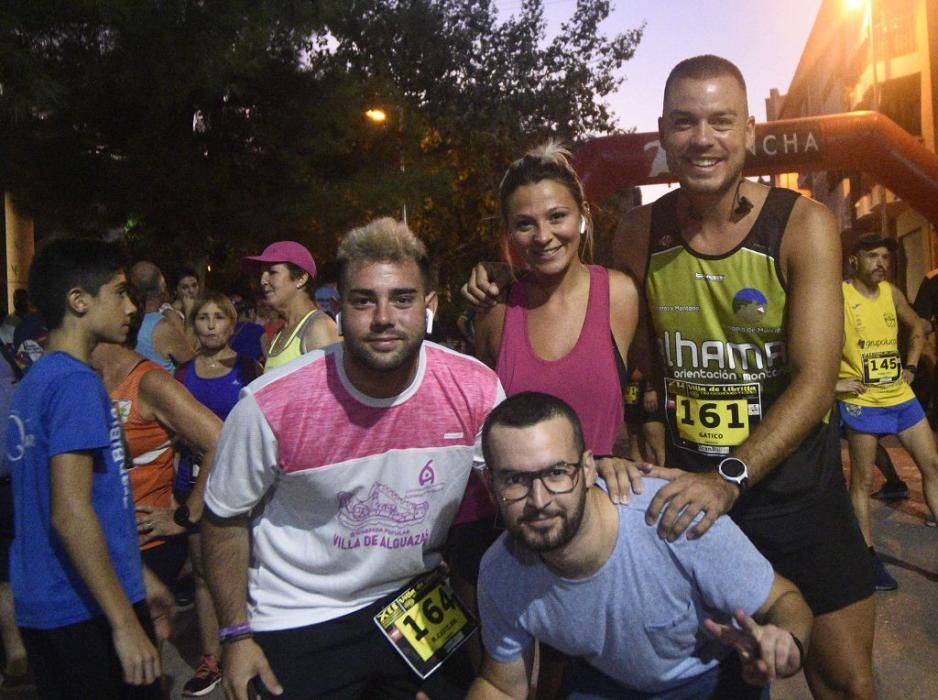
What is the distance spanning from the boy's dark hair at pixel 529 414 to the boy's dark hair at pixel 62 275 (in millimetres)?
1342

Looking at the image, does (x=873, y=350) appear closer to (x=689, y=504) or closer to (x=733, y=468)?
(x=733, y=468)

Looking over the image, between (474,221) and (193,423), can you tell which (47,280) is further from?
(474,221)

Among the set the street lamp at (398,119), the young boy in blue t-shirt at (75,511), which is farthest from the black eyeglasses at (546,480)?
the street lamp at (398,119)

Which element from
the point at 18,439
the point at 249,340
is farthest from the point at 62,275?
the point at 249,340

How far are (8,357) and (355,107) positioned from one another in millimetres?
14518

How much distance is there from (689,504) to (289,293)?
3553 mm

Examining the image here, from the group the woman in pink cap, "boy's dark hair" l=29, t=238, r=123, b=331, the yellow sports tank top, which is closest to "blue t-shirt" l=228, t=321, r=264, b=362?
the woman in pink cap

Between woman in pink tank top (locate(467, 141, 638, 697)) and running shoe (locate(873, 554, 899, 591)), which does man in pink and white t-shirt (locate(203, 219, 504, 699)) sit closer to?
woman in pink tank top (locate(467, 141, 638, 697))

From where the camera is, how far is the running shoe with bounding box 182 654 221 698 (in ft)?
14.5

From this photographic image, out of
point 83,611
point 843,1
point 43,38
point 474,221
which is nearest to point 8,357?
point 83,611

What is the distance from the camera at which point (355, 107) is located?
18.2 meters

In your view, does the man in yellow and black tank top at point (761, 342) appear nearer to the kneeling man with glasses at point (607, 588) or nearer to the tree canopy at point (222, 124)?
the kneeling man with glasses at point (607, 588)

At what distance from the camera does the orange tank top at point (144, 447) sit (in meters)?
3.55

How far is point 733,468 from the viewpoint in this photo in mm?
2502
